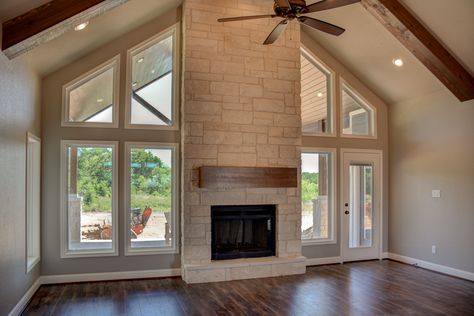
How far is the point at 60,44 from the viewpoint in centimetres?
457

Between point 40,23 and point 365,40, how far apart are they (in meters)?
4.64

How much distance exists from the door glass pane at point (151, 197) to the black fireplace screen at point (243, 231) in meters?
0.74

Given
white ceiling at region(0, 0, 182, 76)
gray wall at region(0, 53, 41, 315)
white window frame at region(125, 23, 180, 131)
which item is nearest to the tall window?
white window frame at region(125, 23, 180, 131)

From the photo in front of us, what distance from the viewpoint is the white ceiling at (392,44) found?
4.66 m

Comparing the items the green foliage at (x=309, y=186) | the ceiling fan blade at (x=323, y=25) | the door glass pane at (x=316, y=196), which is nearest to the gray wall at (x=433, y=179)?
the door glass pane at (x=316, y=196)

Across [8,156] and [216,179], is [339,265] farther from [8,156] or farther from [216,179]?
[8,156]

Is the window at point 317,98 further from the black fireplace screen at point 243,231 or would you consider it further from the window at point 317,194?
the black fireplace screen at point 243,231

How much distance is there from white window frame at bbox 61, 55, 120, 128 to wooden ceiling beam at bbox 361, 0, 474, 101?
3670 millimetres

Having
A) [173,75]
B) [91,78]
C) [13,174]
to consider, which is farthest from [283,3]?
[13,174]

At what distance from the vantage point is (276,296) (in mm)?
4758

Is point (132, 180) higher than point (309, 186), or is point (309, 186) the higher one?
point (132, 180)

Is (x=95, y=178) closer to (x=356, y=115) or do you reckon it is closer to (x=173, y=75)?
(x=173, y=75)

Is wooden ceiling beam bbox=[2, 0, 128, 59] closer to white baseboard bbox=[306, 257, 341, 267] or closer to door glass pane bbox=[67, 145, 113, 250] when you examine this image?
door glass pane bbox=[67, 145, 113, 250]

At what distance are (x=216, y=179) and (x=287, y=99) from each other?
Answer: 1.79 m
